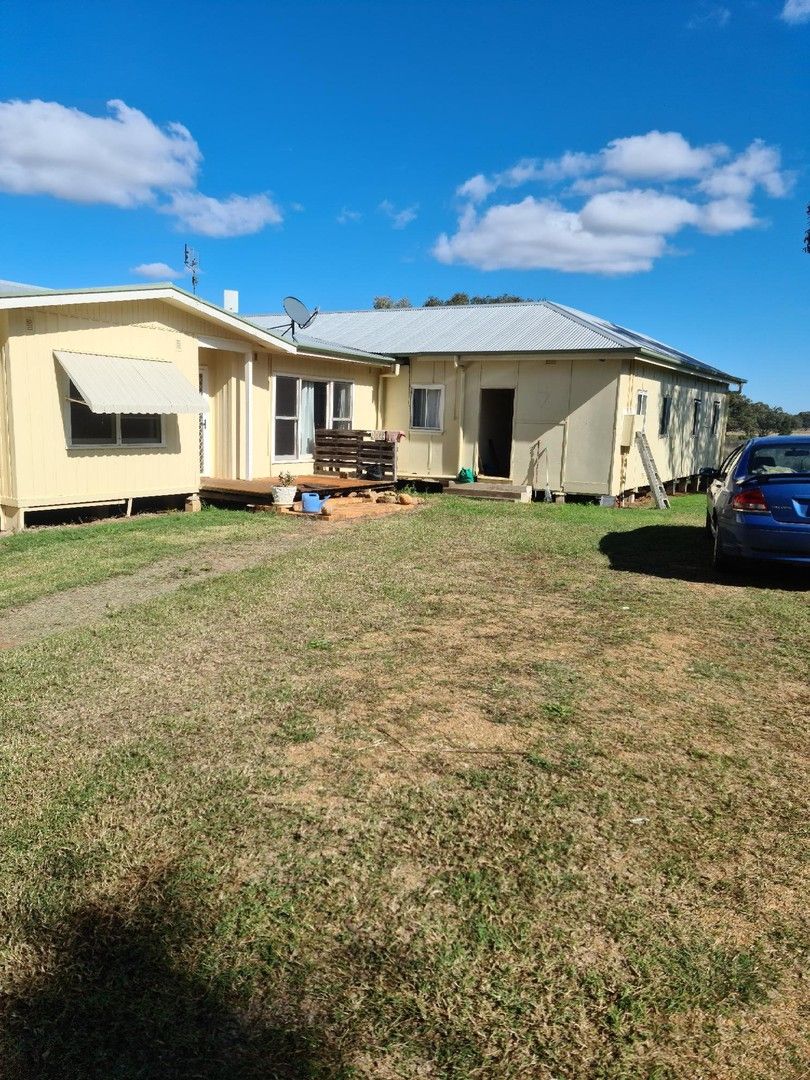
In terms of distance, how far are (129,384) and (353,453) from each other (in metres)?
5.32

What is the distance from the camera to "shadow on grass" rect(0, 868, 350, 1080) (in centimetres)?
212

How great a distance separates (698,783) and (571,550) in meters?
6.32

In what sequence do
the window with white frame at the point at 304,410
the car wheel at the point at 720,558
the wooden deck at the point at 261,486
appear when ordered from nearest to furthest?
the car wheel at the point at 720,558, the wooden deck at the point at 261,486, the window with white frame at the point at 304,410

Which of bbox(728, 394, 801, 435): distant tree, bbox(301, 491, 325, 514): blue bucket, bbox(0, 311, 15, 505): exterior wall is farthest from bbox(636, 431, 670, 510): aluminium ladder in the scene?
Answer: bbox(728, 394, 801, 435): distant tree

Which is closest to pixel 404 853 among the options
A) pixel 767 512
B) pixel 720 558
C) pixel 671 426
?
pixel 767 512

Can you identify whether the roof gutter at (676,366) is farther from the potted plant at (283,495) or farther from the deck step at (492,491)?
the potted plant at (283,495)

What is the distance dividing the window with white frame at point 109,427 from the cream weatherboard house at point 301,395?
23 millimetres

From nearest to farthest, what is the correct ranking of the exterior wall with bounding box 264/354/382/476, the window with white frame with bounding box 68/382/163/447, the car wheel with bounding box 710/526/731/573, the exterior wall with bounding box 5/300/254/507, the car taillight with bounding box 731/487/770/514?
the car taillight with bounding box 731/487/770/514
the car wheel with bounding box 710/526/731/573
the exterior wall with bounding box 5/300/254/507
the window with white frame with bounding box 68/382/163/447
the exterior wall with bounding box 264/354/382/476

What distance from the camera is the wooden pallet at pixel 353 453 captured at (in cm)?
1545

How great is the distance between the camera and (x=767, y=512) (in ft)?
24.5

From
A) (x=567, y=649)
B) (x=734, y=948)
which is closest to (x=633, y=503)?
(x=567, y=649)

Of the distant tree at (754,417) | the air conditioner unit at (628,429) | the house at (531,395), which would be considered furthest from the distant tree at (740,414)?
the air conditioner unit at (628,429)

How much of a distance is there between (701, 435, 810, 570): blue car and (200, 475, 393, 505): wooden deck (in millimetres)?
7340

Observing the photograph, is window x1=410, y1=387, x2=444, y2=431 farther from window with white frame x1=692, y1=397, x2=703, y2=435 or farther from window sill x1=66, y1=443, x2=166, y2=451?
window with white frame x1=692, y1=397, x2=703, y2=435
